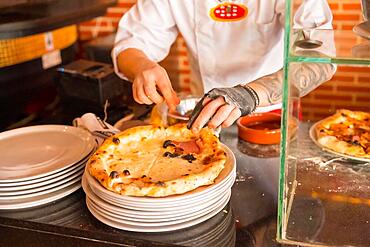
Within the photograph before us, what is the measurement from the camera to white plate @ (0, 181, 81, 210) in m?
1.14

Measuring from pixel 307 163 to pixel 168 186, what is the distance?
0.42m

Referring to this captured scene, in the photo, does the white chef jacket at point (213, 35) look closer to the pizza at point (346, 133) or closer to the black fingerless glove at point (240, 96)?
the pizza at point (346, 133)

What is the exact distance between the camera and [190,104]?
5.02 feet

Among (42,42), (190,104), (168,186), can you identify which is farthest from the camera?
(42,42)

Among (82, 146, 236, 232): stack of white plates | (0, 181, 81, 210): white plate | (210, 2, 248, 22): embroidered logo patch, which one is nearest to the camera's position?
(82, 146, 236, 232): stack of white plates

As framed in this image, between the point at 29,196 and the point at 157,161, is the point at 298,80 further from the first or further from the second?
the point at 29,196

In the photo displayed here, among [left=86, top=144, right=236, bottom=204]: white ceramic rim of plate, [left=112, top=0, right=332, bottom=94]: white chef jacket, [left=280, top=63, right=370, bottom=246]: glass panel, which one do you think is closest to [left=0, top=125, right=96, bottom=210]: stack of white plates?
[left=86, top=144, right=236, bottom=204]: white ceramic rim of plate

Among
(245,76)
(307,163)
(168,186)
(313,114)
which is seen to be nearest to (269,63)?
(245,76)

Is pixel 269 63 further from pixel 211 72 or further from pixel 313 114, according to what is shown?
pixel 313 114

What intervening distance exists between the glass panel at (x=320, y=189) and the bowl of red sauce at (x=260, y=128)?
0.07 m

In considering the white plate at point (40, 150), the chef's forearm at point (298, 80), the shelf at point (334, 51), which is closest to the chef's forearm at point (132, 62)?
the white plate at point (40, 150)

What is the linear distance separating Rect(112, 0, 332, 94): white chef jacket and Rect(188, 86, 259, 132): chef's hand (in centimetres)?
55

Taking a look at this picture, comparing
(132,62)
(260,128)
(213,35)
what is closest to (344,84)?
(260,128)

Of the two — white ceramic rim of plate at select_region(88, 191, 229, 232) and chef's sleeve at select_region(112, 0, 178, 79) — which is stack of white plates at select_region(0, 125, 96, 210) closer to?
white ceramic rim of plate at select_region(88, 191, 229, 232)
